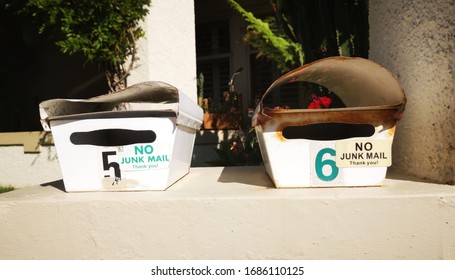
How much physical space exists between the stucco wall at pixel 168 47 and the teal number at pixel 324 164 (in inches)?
76.9

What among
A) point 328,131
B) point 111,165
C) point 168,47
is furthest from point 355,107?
point 168,47

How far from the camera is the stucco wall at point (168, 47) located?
2438 millimetres

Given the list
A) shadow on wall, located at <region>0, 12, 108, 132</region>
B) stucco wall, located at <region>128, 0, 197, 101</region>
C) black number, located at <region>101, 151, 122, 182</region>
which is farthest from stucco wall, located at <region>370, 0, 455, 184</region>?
shadow on wall, located at <region>0, 12, 108, 132</region>

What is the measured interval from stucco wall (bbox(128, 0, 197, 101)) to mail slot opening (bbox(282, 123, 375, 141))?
74.4 inches

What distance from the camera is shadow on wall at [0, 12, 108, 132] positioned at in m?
4.56

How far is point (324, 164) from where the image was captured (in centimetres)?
76

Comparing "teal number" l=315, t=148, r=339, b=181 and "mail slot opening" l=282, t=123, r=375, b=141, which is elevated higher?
"mail slot opening" l=282, t=123, r=375, b=141

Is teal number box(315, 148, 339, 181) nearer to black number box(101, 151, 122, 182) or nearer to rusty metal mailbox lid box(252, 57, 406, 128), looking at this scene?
rusty metal mailbox lid box(252, 57, 406, 128)

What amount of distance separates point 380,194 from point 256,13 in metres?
4.44

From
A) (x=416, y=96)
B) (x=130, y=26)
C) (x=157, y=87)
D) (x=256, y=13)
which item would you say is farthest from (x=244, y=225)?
(x=256, y=13)

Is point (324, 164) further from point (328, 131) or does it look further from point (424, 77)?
point (424, 77)

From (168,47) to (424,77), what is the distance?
2146 millimetres

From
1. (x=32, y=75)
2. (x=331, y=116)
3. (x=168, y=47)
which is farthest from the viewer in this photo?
(x=32, y=75)

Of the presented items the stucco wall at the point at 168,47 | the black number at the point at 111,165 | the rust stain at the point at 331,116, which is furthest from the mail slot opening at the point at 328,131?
the stucco wall at the point at 168,47
